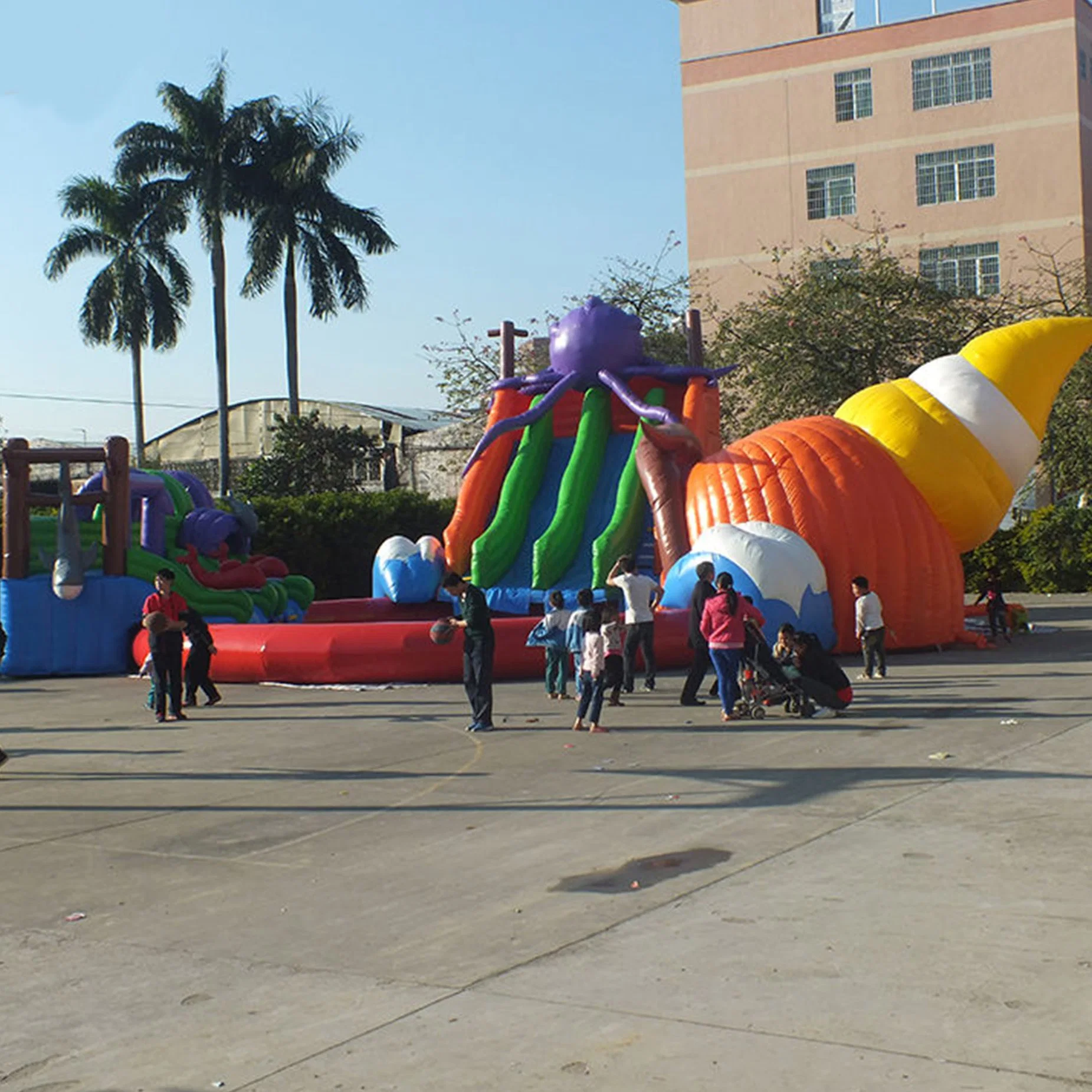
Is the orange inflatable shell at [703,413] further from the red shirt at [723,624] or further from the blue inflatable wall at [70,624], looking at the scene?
the blue inflatable wall at [70,624]

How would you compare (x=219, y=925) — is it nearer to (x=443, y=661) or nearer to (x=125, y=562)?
(x=443, y=661)

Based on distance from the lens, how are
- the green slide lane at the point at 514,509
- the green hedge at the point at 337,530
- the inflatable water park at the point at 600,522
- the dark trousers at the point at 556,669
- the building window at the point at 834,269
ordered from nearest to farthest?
1. the dark trousers at the point at 556,669
2. the inflatable water park at the point at 600,522
3. the green slide lane at the point at 514,509
4. the green hedge at the point at 337,530
5. the building window at the point at 834,269

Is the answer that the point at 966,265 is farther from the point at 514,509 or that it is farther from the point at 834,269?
the point at 514,509

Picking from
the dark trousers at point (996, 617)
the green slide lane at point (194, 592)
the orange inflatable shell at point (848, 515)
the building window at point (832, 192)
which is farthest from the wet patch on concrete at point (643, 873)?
the building window at point (832, 192)

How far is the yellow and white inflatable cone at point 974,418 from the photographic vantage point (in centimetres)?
2005

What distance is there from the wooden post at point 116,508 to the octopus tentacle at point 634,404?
22.5ft

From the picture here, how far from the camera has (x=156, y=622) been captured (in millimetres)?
15016

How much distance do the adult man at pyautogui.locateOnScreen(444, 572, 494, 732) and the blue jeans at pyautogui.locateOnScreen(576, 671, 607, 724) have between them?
818 mm

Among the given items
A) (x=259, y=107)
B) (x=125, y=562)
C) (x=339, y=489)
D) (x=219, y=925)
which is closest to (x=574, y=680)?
(x=125, y=562)

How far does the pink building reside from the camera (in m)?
45.8

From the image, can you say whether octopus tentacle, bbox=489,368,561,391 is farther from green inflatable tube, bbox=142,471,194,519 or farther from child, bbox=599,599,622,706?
child, bbox=599,599,622,706

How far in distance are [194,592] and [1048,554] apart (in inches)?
750

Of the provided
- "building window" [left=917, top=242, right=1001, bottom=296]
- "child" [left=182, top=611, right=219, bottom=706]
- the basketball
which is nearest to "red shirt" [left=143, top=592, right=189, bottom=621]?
the basketball

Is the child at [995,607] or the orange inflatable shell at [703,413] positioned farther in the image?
the orange inflatable shell at [703,413]
